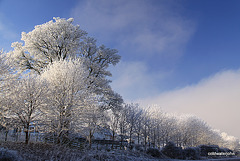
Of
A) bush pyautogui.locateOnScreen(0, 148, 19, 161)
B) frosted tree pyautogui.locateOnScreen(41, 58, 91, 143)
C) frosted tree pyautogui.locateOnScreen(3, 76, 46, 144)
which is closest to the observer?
bush pyautogui.locateOnScreen(0, 148, 19, 161)

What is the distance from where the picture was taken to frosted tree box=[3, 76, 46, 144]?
12.8m

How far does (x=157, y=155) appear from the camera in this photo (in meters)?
17.2

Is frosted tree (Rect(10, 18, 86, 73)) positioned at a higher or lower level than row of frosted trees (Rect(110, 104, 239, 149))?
higher

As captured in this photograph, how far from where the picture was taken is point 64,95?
47.5 ft

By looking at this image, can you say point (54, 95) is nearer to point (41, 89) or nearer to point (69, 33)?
point (41, 89)

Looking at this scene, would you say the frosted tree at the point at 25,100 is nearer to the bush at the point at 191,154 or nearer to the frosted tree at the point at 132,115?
the bush at the point at 191,154

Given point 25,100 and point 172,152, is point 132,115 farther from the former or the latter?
point 25,100

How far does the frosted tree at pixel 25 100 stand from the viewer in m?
12.8

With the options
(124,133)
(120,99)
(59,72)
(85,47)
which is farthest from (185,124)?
(59,72)

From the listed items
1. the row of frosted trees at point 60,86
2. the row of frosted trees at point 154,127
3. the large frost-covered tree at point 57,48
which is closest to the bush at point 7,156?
the row of frosted trees at point 60,86

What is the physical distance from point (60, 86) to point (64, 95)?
888 millimetres

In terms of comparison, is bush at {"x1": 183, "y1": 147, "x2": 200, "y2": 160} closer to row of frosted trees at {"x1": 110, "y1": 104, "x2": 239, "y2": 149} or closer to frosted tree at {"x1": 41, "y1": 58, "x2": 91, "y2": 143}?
row of frosted trees at {"x1": 110, "y1": 104, "x2": 239, "y2": 149}

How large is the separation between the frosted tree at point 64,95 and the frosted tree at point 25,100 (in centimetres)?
73

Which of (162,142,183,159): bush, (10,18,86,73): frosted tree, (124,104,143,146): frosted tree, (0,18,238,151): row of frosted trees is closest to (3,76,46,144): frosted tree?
(0,18,238,151): row of frosted trees
